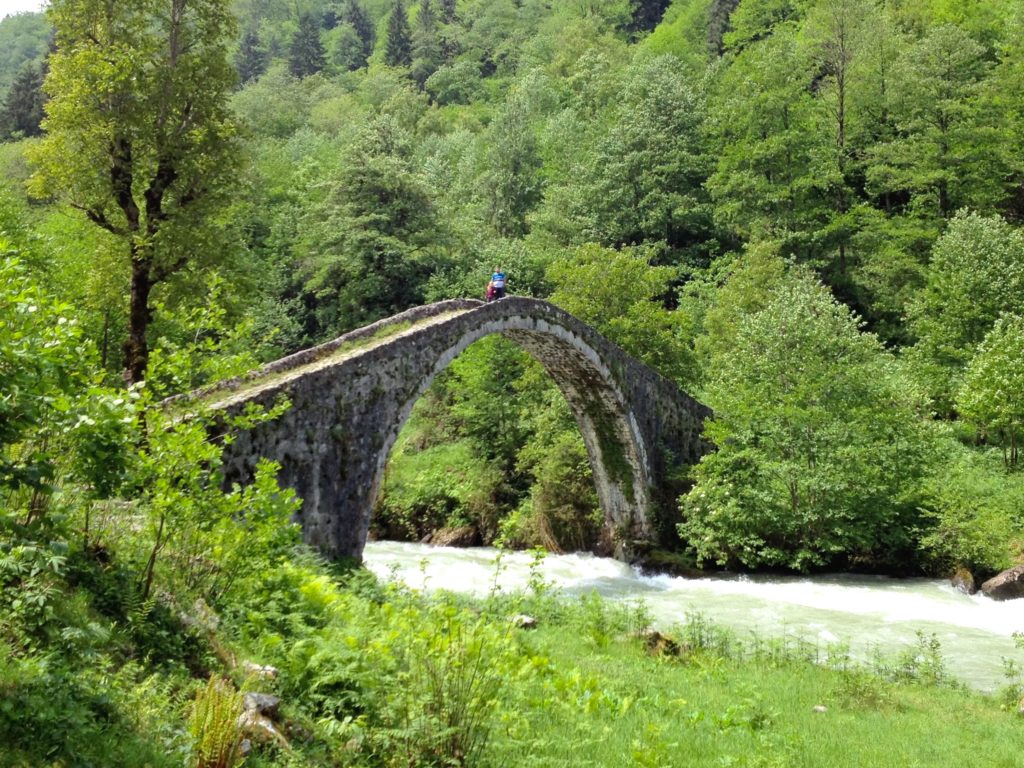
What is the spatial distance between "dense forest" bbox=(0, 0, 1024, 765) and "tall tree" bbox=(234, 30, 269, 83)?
36.5 meters

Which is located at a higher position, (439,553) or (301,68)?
(301,68)

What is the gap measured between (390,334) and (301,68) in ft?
272

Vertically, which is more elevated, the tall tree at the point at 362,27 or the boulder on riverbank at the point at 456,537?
the tall tree at the point at 362,27

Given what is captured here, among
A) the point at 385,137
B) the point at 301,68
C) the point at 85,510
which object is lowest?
Result: the point at 85,510

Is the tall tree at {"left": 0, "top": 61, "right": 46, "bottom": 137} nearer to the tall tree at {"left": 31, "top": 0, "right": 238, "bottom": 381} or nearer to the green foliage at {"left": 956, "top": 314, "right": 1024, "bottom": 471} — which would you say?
the tall tree at {"left": 31, "top": 0, "right": 238, "bottom": 381}

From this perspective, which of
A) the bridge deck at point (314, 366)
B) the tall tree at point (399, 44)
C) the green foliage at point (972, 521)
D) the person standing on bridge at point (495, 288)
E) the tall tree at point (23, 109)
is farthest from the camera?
the tall tree at point (399, 44)

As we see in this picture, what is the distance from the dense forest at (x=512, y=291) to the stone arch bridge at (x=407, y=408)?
1077 mm

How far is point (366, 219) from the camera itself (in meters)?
30.8

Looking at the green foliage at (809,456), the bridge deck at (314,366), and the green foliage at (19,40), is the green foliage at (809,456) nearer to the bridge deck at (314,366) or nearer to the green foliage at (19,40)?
the bridge deck at (314,366)

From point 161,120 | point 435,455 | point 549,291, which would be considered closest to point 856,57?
point 549,291

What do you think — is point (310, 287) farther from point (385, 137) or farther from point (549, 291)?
point (549, 291)

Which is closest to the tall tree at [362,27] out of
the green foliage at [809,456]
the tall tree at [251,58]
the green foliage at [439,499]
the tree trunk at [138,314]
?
the tall tree at [251,58]

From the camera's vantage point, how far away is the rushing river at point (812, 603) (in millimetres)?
12109

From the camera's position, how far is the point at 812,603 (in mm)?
15289
